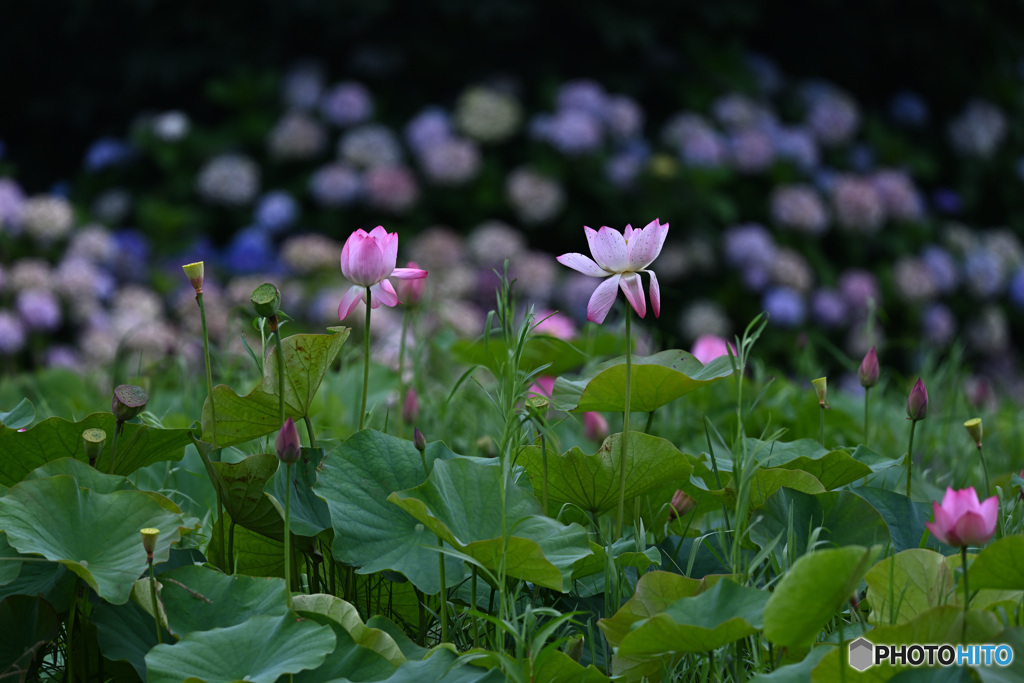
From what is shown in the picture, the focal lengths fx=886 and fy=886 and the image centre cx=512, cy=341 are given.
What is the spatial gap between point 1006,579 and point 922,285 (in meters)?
2.60

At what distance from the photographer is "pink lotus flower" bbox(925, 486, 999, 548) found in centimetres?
51

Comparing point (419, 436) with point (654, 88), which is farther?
point (654, 88)

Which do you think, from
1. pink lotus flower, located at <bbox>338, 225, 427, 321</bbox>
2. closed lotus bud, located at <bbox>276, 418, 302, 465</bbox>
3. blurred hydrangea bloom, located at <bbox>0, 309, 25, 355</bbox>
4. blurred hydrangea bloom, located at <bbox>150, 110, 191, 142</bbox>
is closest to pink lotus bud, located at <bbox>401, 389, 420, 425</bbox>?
pink lotus flower, located at <bbox>338, 225, 427, 321</bbox>

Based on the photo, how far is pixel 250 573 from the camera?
0.74 meters

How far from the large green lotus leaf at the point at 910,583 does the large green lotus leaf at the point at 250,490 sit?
418mm

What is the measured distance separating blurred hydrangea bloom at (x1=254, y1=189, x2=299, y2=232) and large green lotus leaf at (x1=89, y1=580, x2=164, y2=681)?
2.34 metres

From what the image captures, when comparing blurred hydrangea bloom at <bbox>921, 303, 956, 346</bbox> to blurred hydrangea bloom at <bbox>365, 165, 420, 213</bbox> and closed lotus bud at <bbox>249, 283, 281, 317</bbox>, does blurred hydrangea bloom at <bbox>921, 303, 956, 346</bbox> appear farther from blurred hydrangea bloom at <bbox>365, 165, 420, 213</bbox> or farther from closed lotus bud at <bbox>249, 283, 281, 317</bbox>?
closed lotus bud at <bbox>249, 283, 281, 317</bbox>

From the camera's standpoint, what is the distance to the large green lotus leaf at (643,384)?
0.71 metres

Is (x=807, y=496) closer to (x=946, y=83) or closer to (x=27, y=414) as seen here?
(x=27, y=414)

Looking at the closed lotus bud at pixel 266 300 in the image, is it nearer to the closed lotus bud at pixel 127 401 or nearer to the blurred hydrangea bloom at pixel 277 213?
the closed lotus bud at pixel 127 401

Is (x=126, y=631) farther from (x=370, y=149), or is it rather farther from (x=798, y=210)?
(x=798, y=210)

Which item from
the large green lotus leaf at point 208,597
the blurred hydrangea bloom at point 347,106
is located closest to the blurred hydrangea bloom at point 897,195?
the blurred hydrangea bloom at point 347,106

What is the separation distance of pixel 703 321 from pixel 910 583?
218 cm

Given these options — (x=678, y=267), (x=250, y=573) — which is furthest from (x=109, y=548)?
(x=678, y=267)
